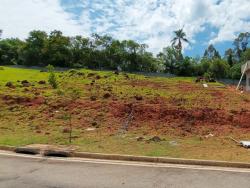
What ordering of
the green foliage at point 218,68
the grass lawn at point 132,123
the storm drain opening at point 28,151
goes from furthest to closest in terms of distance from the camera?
the green foliage at point 218,68 → the grass lawn at point 132,123 → the storm drain opening at point 28,151

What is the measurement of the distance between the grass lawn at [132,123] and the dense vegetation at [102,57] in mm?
56341

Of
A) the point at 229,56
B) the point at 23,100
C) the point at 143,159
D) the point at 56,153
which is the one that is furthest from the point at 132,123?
the point at 229,56

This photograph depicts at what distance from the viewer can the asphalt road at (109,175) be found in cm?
840

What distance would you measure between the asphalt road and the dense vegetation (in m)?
67.4

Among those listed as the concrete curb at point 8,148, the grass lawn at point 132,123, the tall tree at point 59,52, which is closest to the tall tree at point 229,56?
the tall tree at point 59,52

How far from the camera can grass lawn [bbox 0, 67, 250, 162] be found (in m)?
12.5

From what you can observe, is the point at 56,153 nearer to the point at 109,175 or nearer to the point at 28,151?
the point at 28,151

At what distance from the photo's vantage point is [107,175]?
924cm

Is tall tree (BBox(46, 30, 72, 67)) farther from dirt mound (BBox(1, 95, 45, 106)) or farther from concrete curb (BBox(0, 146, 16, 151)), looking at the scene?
A: concrete curb (BBox(0, 146, 16, 151))

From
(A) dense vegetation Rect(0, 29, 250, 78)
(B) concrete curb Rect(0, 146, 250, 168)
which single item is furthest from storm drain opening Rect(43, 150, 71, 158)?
(A) dense vegetation Rect(0, 29, 250, 78)

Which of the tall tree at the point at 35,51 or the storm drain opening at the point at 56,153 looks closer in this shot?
the storm drain opening at the point at 56,153

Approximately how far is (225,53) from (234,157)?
9622 centimetres

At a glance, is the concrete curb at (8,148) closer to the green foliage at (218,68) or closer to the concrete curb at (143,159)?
the concrete curb at (143,159)

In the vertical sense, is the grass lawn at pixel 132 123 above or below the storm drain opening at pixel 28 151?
above
